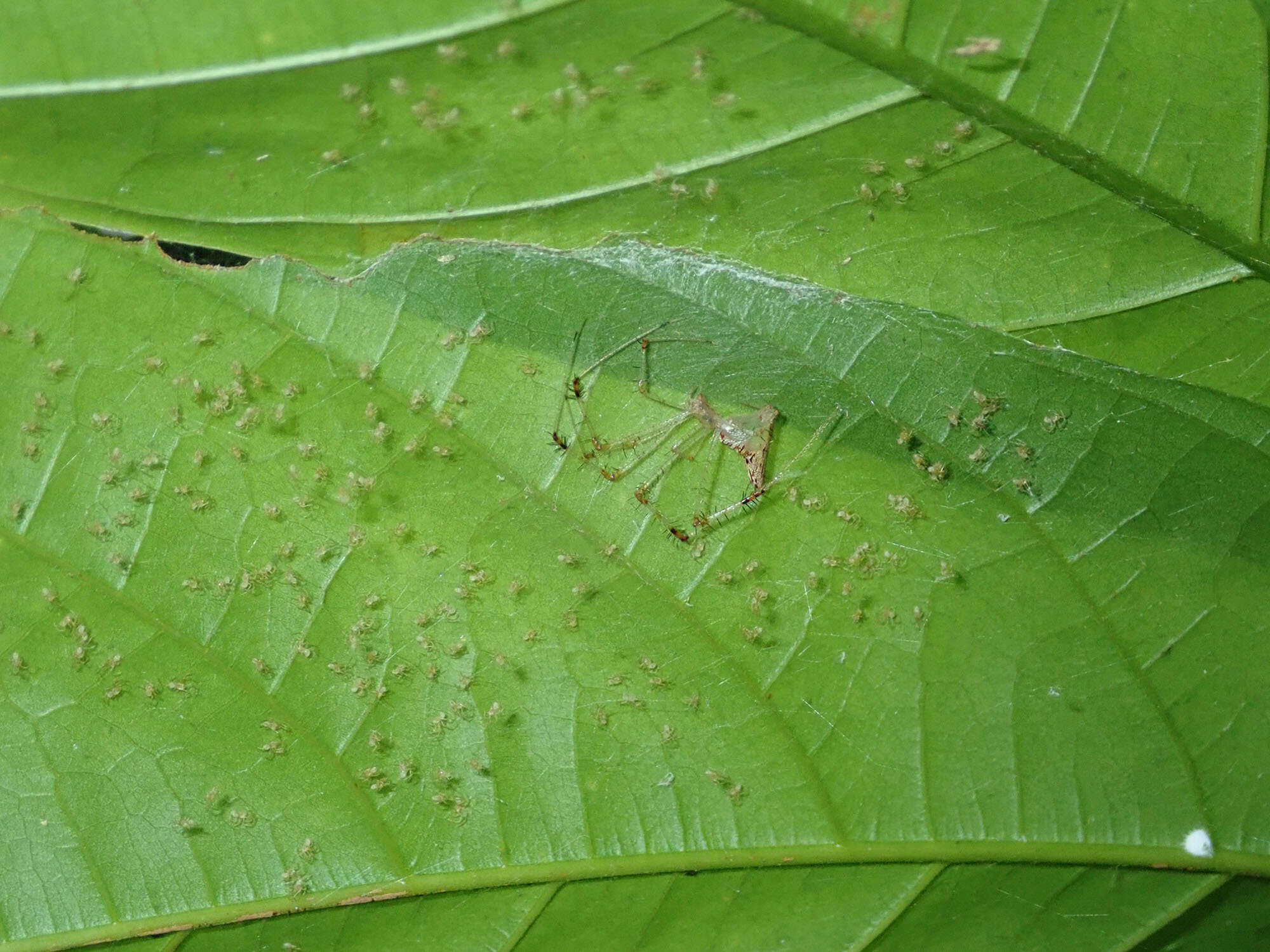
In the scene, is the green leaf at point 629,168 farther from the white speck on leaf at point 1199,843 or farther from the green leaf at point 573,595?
the white speck on leaf at point 1199,843

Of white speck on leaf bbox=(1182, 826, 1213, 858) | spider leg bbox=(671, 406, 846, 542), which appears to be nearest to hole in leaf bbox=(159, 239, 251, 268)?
spider leg bbox=(671, 406, 846, 542)

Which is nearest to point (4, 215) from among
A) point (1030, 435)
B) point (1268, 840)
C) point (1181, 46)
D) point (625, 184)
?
point (625, 184)

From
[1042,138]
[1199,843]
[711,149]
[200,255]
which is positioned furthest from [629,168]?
[1199,843]

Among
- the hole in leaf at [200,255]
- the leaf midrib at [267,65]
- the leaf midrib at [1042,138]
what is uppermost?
the leaf midrib at [1042,138]

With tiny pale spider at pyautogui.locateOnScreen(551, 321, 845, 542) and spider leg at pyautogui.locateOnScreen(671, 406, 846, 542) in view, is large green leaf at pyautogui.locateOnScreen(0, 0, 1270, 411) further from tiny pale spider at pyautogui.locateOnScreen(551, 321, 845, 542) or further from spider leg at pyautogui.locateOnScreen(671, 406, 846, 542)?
spider leg at pyautogui.locateOnScreen(671, 406, 846, 542)

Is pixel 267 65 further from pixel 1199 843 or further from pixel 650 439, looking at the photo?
pixel 1199 843

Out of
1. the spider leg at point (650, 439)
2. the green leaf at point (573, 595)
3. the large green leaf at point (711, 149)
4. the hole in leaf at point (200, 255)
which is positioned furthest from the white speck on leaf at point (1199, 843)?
the hole in leaf at point (200, 255)
